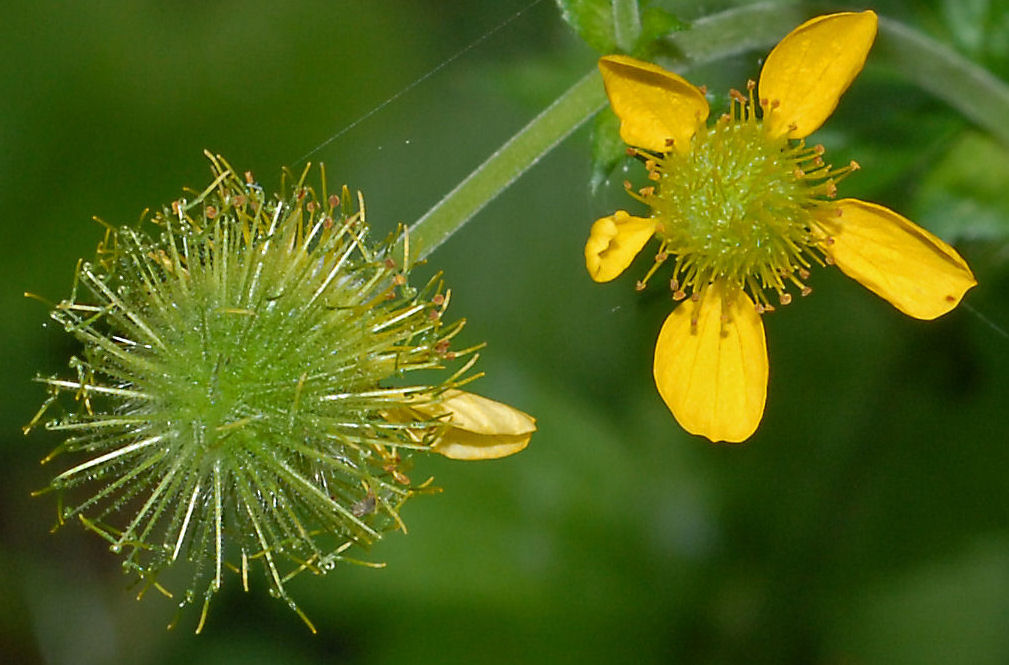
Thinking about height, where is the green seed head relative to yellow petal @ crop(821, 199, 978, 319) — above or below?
above

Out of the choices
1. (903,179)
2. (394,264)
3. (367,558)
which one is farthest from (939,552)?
(394,264)

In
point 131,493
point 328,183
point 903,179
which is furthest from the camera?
point 328,183

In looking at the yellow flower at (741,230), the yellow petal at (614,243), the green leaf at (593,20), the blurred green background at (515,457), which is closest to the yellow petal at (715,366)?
the yellow flower at (741,230)

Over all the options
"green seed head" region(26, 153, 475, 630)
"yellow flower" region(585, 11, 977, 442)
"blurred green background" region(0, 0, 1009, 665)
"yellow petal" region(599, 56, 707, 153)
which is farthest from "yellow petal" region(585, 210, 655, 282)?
"blurred green background" region(0, 0, 1009, 665)

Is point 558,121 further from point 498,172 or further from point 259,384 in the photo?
point 259,384

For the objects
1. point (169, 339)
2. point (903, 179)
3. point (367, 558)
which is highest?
point (169, 339)

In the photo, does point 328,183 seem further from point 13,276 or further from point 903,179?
point 903,179

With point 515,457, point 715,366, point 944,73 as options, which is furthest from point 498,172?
point 515,457

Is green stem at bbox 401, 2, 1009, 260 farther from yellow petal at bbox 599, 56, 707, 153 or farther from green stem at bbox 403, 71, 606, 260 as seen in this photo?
yellow petal at bbox 599, 56, 707, 153
